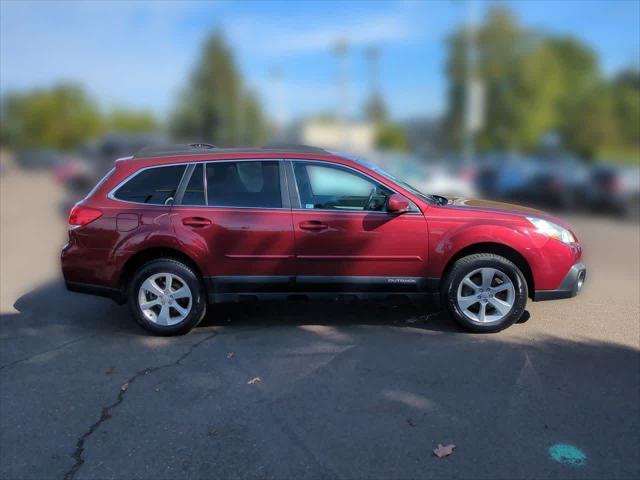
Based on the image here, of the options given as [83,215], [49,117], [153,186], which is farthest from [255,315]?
[49,117]

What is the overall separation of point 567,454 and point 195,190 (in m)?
3.67

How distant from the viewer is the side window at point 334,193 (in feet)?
17.6

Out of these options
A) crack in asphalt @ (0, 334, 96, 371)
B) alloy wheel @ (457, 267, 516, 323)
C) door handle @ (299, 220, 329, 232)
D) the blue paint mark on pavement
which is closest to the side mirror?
door handle @ (299, 220, 329, 232)

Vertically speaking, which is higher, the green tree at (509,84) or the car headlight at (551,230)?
the green tree at (509,84)

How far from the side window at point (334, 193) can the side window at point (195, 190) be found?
0.87 m

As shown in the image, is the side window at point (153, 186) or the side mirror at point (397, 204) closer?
the side mirror at point (397, 204)

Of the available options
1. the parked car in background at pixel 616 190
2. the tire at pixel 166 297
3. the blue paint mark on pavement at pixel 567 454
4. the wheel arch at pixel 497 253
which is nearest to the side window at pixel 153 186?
the tire at pixel 166 297

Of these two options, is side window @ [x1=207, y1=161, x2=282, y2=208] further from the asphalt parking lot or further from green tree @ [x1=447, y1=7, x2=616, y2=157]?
green tree @ [x1=447, y1=7, x2=616, y2=157]

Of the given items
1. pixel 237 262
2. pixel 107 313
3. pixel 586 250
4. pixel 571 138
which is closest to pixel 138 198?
pixel 237 262

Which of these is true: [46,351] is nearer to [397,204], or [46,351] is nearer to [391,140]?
[397,204]

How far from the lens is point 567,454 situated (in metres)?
3.30

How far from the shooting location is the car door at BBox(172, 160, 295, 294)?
5.29 metres

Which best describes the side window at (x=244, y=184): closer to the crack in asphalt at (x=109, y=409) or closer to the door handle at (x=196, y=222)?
the door handle at (x=196, y=222)

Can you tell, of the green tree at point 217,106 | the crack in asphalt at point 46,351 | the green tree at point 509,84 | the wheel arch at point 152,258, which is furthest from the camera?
the green tree at point 217,106
